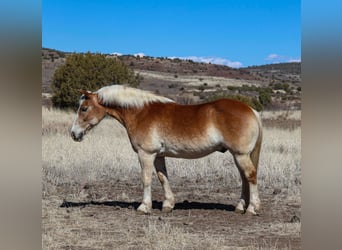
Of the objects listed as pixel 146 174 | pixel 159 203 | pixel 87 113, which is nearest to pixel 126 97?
pixel 87 113

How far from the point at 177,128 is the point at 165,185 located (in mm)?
751

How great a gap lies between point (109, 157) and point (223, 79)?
3539 centimetres

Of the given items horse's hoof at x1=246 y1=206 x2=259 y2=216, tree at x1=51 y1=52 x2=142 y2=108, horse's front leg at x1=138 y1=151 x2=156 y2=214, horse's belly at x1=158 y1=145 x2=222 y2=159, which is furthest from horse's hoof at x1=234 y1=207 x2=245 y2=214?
tree at x1=51 y1=52 x2=142 y2=108

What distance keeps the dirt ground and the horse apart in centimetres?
29

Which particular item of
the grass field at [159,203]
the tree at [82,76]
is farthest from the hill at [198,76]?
the grass field at [159,203]

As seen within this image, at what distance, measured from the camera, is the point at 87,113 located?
5285mm

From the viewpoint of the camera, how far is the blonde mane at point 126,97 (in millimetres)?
5164

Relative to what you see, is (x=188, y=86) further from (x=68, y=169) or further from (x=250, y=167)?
(x=250, y=167)

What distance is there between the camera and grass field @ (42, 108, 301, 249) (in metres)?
4.09

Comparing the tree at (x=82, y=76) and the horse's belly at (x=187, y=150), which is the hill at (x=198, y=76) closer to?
the tree at (x=82, y=76)

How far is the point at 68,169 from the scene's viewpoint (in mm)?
7297

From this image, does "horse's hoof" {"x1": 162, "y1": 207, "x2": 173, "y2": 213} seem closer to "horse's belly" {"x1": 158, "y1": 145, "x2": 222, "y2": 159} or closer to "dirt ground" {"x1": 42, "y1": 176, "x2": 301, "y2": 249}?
"dirt ground" {"x1": 42, "y1": 176, "x2": 301, "y2": 249}
